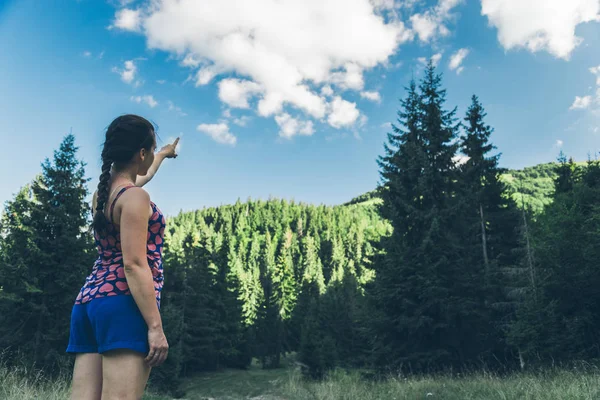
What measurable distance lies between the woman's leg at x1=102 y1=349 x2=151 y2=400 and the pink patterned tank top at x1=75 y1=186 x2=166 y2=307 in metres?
0.29

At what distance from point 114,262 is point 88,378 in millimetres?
641

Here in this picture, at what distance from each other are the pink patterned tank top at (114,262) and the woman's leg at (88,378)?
32cm

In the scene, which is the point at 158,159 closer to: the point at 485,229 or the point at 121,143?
the point at 121,143

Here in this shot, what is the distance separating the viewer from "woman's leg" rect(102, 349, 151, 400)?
1900mm

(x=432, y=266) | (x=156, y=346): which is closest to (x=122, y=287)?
(x=156, y=346)

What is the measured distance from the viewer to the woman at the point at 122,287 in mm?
1929

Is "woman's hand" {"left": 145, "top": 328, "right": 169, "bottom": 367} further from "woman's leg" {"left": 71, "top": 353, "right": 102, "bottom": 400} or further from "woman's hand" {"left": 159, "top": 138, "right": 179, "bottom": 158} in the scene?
"woman's hand" {"left": 159, "top": 138, "right": 179, "bottom": 158}

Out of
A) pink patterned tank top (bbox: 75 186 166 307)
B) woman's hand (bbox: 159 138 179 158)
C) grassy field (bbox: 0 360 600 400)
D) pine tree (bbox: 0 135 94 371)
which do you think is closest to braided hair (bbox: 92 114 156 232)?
pink patterned tank top (bbox: 75 186 166 307)

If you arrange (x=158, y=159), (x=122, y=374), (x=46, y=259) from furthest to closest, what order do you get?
(x=46, y=259) < (x=158, y=159) < (x=122, y=374)

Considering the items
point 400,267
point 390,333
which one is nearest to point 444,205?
point 400,267

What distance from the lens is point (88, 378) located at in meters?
2.11

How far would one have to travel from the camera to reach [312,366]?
23594 mm

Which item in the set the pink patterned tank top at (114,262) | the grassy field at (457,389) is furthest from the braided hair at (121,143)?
the grassy field at (457,389)

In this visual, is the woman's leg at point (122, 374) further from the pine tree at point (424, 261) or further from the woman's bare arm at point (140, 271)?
the pine tree at point (424, 261)
